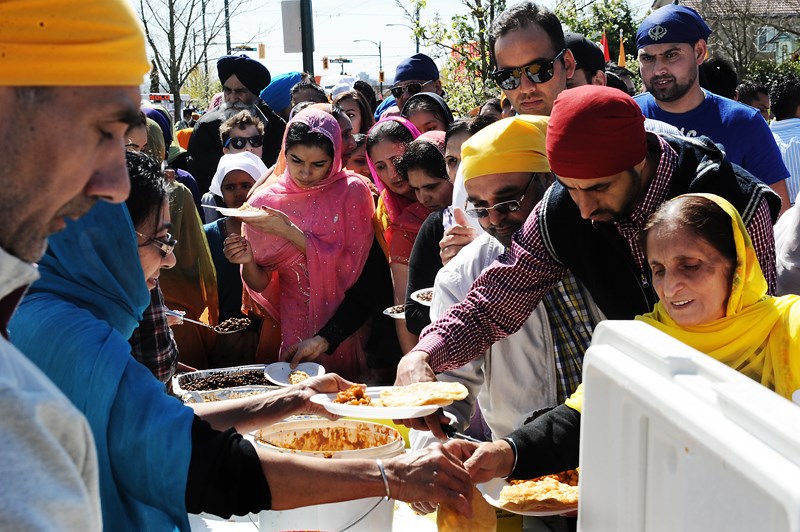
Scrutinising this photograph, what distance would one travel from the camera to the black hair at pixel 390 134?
4.68 m

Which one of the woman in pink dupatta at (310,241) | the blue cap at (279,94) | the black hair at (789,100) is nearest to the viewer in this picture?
the woman in pink dupatta at (310,241)

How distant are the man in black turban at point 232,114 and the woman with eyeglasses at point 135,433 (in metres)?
4.99

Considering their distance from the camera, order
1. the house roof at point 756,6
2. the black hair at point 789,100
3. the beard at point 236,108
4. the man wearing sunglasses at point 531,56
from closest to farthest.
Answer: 1. the man wearing sunglasses at point 531,56
2. the black hair at point 789,100
3. the beard at point 236,108
4. the house roof at point 756,6

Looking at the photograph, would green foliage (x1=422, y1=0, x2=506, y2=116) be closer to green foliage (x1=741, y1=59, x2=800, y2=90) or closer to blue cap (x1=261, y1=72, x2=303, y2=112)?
blue cap (x1=261, y1=72, x2=303, y2=112)

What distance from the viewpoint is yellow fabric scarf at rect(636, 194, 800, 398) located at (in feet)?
6.25

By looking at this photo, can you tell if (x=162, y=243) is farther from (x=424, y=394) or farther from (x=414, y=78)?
(x=414, y=78)

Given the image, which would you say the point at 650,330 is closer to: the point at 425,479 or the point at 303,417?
the point at 425,479

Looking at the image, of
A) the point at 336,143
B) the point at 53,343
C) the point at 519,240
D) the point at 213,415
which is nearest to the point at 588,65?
the point at 336,143

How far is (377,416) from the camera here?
234 centimetres

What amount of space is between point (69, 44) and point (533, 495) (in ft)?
5.23

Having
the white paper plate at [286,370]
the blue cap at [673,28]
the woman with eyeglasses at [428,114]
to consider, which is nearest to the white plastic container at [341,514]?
the white paper plate at [286,370]

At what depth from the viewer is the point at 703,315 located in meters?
2.06

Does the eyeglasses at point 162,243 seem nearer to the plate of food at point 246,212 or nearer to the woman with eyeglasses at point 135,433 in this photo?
the woman with eyeglasses at point 135,433

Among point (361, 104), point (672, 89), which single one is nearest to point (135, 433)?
point (672, 89)
